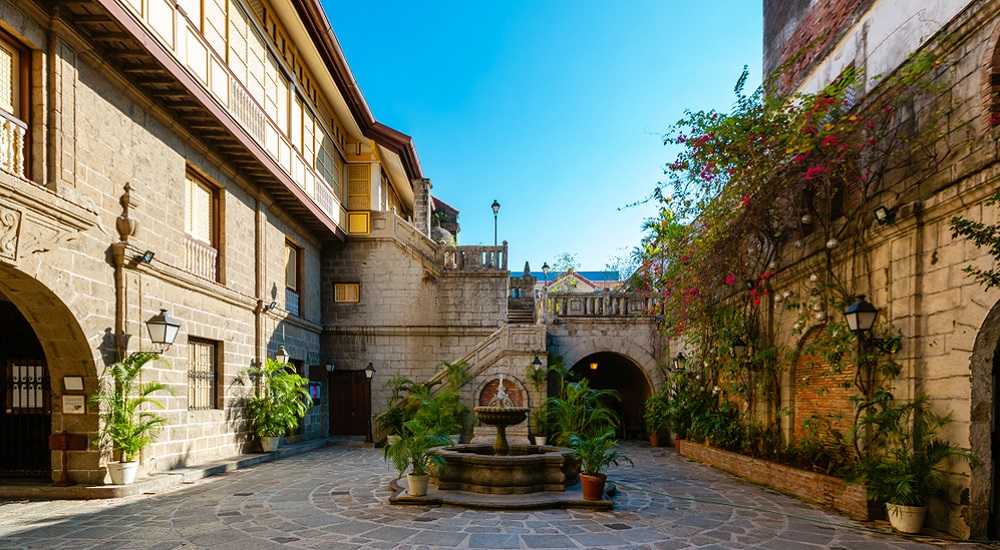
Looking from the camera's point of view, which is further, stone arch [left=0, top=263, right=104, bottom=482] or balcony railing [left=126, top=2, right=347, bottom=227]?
balcony railing [left=126, top=2, right=347, bottom=227]

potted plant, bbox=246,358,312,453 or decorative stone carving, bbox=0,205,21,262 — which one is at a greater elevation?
decorative stone carving, bbox=0,205,21,262

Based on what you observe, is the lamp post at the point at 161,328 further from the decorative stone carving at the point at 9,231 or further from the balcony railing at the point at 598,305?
the balcony railing at the point at 598,305

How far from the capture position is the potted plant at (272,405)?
12672 millimetres

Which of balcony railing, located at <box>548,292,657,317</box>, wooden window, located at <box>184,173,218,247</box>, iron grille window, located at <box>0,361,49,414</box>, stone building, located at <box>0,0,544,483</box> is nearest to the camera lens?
stone building, located at <box>0,0,544,483</box>

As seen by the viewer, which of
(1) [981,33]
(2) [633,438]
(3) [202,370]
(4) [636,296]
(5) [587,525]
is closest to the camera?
(1) [981,33]

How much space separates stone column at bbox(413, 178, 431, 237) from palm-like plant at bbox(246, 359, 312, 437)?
12.2 metres

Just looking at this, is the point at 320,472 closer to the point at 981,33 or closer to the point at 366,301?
the point at 366,301

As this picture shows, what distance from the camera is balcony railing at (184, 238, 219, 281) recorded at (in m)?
11.0

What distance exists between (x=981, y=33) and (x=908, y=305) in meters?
3.06

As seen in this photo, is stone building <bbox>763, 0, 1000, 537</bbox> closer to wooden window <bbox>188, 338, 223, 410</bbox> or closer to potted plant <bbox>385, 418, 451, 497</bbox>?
potted plant <bbox>385, 418, 451, 497</bbox>

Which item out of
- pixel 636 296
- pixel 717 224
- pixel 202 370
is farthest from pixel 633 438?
pixel 202 370

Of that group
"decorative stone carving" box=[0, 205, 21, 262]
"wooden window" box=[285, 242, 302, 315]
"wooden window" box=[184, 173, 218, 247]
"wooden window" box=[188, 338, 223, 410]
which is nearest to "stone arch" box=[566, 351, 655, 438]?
"wooden window" box=[285, 242, 302, 315]

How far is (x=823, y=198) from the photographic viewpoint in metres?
9.02

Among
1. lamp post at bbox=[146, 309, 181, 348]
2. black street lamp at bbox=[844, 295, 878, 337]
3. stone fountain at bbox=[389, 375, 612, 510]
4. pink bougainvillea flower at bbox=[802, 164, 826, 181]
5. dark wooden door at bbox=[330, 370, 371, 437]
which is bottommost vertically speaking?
dark wooden door at bbox=[330, 370, 371, 437]
